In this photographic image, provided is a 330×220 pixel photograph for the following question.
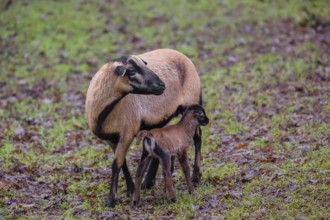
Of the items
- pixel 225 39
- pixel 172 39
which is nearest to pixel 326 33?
pixel 225 39

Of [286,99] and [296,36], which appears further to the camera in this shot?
[296,36]

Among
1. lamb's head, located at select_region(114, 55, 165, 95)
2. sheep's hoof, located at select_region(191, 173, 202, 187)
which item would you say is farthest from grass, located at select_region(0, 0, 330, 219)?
lamb's head, located at select_region(114, 55, 165, 95)

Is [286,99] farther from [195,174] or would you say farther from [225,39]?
[225,39]

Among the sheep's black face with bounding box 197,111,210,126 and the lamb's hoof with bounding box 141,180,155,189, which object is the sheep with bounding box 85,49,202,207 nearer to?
the lamb's hoof with bounding box 141,180,155,189

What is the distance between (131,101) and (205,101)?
14.1ft

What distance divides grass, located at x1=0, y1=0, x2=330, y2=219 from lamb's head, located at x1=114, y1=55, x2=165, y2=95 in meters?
1.45

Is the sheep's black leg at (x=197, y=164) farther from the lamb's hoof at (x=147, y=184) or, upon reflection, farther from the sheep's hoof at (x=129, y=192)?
the sheep's hoof at (x=129, y=192)

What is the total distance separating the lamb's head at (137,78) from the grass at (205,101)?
4.76ft

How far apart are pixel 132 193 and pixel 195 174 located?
957mm

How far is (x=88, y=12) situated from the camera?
18.5 m

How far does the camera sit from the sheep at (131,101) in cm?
756

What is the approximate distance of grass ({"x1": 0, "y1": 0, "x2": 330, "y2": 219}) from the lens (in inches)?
301

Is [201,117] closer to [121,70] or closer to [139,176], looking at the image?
[139,176]

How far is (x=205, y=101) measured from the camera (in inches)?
474
